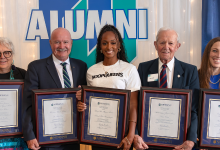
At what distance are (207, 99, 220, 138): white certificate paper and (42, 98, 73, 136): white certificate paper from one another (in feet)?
4.91

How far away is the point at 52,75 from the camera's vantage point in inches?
89.0

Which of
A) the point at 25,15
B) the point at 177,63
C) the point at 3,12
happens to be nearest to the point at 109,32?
the point at 177,63

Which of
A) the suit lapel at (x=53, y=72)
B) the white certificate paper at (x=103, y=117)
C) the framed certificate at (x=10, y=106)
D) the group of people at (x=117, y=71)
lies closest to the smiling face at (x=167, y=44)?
the group of people at (x=117, y=71)

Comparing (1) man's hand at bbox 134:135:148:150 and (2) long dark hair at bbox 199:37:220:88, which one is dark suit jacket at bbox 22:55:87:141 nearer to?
(1) man's hand at bbox 134:135:148:150

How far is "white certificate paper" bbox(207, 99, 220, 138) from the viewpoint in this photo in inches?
78.2

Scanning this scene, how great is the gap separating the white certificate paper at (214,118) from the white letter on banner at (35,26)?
2.66 metres

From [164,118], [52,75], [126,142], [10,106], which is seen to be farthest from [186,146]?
[10,106]

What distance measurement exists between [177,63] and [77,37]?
1.71 m

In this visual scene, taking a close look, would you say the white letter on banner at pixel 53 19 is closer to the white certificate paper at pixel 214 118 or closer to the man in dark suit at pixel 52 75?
the man in dark suit at pixel 52 75

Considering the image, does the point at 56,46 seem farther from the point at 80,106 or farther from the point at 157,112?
the point at 157,112

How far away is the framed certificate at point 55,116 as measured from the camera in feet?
6.75

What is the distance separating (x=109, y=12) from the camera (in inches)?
125

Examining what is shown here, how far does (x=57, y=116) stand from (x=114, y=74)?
802 mm

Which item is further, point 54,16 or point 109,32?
point 54,16
